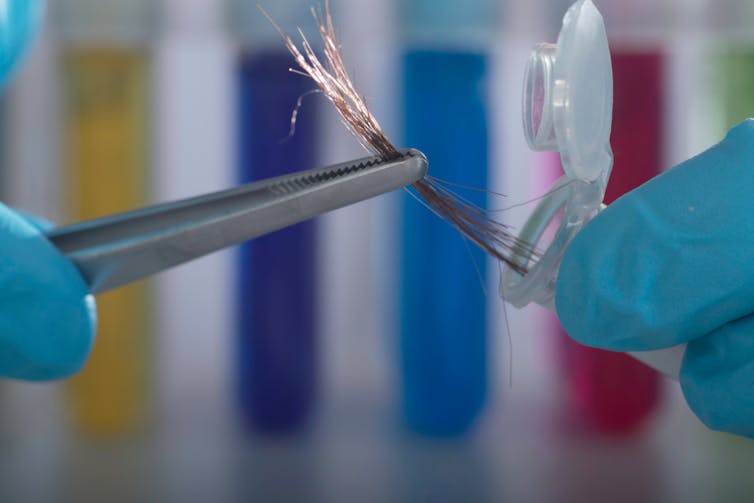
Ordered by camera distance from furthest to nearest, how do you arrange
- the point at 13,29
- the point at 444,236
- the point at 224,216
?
the point at 444,236
the point at 13,29
the point at 224,216

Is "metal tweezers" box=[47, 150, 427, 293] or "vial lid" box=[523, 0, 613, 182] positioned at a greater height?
"vial lid" box=[523, 0, 613, 182]

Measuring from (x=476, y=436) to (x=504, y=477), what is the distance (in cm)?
10

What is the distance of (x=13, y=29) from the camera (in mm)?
717

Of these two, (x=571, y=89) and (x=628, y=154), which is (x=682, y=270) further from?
(x=628, y=154)

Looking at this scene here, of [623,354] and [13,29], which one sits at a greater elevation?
[13,29]

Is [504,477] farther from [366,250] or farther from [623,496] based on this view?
[366,250]

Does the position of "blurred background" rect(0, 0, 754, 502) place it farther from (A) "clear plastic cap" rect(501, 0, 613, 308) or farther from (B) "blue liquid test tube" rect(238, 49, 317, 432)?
(A) "clear plastic cap" rect(501, 0, 613, 308)

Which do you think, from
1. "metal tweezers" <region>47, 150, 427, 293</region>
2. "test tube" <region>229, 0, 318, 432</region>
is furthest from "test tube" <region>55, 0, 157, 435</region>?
"metal tweezers" <region>47, 150, 427, 293</region>

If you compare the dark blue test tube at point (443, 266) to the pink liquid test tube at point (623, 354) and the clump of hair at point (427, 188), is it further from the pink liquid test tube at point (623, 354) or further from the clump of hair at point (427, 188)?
the clump of hair at point (427, 188)

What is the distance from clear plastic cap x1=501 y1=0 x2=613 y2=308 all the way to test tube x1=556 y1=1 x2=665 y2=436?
30 cm

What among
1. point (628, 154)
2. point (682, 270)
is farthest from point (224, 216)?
point (628, 154)

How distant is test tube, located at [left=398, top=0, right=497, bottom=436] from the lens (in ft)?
2.72

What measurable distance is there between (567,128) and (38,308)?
1.19 feet

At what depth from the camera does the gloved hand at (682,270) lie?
0.49 meters
